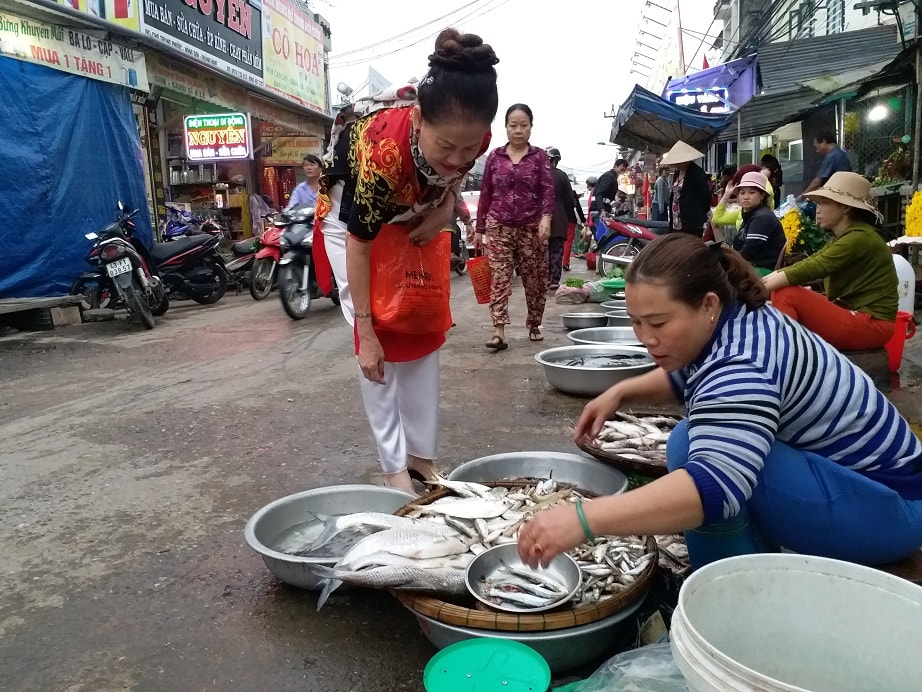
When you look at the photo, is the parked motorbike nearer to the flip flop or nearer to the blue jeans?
the flip flop

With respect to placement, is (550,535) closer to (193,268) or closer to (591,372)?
(591,372)

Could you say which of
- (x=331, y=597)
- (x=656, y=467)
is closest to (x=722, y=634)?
(x=656, y=467)

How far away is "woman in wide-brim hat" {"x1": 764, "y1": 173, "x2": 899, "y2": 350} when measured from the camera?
3.74 m

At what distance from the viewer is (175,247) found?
8961mm

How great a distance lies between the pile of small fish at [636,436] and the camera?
281 centimetres

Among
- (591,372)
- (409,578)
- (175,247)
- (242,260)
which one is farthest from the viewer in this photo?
(242,260)

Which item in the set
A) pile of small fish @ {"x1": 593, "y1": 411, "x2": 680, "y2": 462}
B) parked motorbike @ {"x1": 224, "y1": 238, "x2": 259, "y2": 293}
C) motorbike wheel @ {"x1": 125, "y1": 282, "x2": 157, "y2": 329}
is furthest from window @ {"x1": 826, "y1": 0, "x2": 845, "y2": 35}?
pile of small fish @ {"x1": 593, "y1": 411, "x2": 680, "y2": 462}

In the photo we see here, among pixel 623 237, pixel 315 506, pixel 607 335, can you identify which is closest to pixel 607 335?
pixel 607 335

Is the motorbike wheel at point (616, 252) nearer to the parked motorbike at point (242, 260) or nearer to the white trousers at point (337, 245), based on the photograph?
the parked motorbike at point (242, 260)

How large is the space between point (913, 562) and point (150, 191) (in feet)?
38.4

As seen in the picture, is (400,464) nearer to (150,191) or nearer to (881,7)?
(881,7)

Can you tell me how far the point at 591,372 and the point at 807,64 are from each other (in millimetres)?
10872

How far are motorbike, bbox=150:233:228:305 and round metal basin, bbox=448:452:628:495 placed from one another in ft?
24.2

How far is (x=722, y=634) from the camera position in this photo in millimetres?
1384
